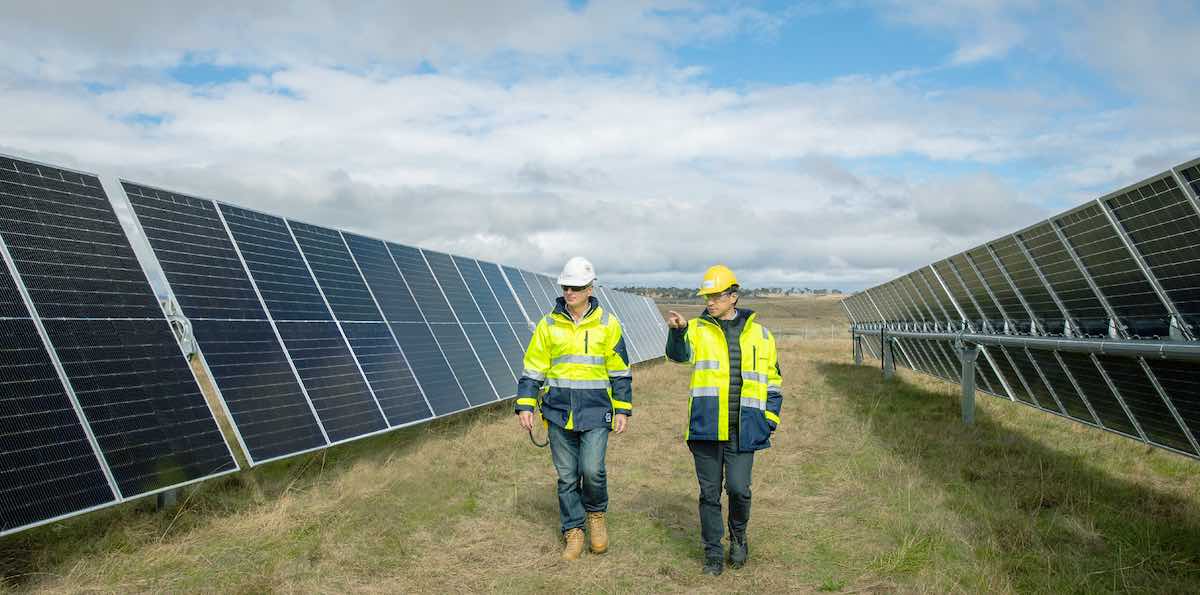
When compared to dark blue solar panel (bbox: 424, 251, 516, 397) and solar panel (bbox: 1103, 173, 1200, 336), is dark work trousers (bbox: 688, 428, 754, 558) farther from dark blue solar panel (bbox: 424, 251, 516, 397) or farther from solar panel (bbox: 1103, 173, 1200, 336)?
dark blue solar panel (bbox: 424, 251, 516, 397)

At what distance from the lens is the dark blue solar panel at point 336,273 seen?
1038cm

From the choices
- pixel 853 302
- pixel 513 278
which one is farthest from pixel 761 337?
pixel 853 302

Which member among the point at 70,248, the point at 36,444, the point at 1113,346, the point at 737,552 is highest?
the point at 70,248

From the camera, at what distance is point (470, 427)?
1254 cm

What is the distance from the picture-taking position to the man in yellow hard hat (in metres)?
6.03

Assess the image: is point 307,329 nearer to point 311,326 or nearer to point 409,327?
point 311,326

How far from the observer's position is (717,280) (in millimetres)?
6164

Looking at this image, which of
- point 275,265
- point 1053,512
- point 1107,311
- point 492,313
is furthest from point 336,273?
point 1107,311

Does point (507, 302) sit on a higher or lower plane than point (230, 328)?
higher

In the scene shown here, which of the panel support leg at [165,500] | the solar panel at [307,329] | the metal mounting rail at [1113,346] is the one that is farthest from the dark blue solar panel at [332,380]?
the metal mounting rail at [1113,346]

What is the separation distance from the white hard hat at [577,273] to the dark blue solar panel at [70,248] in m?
3.96

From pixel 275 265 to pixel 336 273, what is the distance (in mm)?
1420

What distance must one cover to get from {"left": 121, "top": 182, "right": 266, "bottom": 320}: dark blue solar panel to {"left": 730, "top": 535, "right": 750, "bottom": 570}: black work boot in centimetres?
564

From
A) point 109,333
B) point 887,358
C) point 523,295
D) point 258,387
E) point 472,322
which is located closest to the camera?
point 109,333
